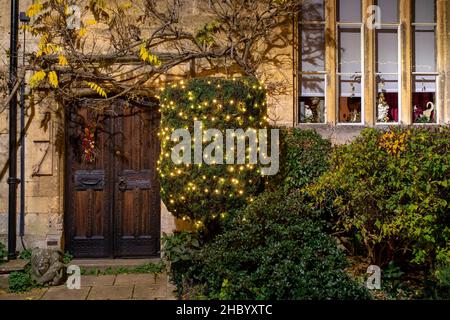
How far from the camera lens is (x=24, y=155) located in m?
7.46

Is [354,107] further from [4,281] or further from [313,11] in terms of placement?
[4,281]

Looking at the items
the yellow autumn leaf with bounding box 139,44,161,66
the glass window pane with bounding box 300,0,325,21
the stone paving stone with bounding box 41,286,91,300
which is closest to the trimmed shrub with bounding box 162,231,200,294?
the stone paving stone with bounding box 41,286,91,300

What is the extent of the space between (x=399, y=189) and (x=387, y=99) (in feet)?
8.20

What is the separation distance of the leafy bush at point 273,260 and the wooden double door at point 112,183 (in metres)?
1.84

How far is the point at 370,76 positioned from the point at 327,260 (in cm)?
365

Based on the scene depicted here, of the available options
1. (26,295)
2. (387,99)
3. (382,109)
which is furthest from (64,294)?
(387,99)

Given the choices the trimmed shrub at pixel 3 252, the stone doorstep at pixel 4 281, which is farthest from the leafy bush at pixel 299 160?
the trimmed shrub at pixel 3 252

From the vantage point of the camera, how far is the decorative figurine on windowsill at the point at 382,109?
812cm

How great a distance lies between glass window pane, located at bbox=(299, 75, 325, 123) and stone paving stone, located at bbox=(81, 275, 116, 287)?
3.59 m

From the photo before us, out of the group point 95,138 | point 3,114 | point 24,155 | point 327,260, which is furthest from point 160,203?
point 327,260

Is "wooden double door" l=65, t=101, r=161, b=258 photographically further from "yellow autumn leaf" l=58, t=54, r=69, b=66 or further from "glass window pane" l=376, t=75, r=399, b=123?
"glass window pane" l=376, t=75, r=399, b=123

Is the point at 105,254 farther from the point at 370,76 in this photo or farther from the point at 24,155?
the point at 370,76

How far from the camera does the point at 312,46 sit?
8.09 meters

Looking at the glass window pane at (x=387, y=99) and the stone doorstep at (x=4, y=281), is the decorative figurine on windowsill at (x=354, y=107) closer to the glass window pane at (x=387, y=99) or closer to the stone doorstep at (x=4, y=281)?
the glass window pane at (x=387, y=99)
